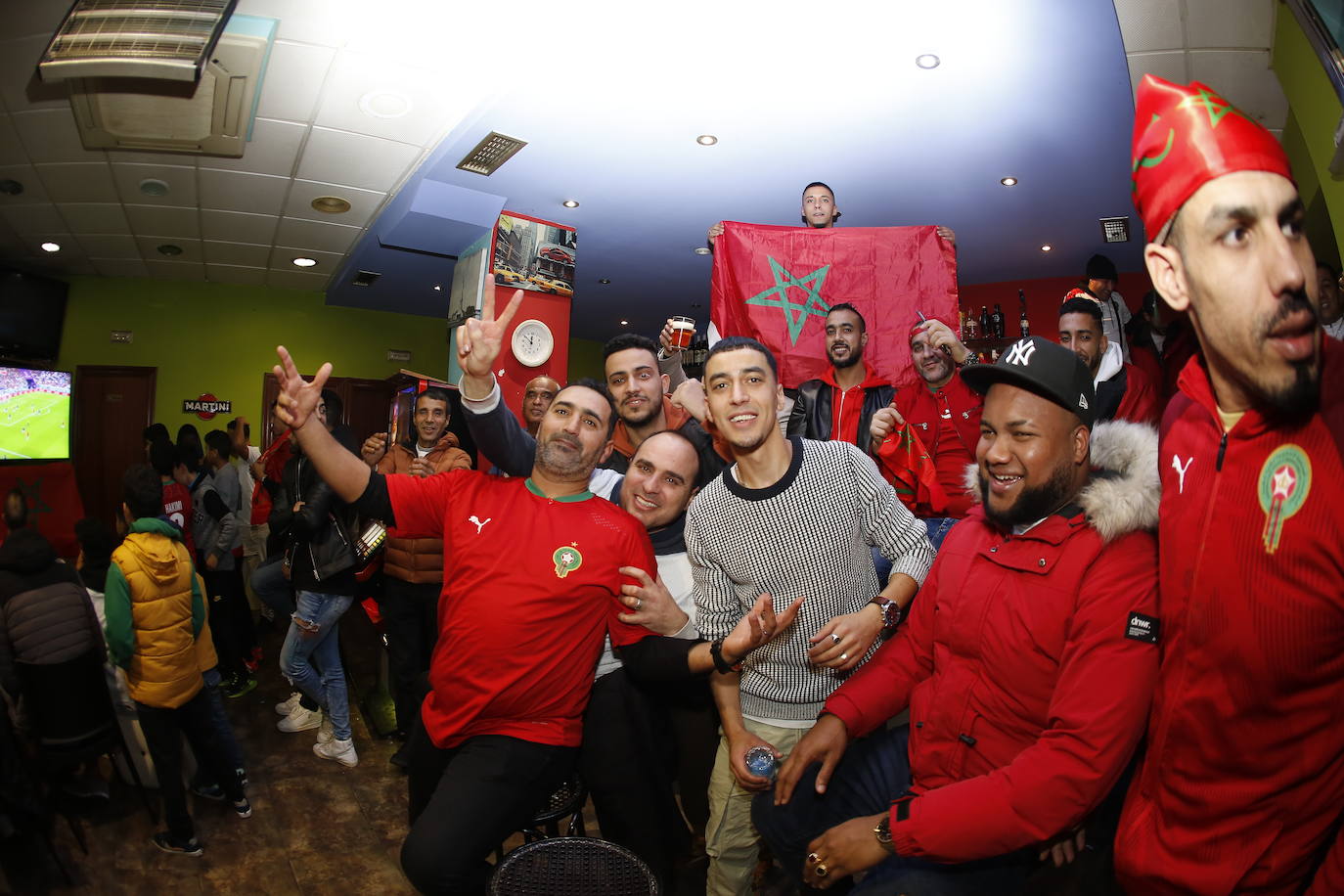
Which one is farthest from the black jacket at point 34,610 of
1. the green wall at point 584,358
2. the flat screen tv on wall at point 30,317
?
the green wall at point 584,358

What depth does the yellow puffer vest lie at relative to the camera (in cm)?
286

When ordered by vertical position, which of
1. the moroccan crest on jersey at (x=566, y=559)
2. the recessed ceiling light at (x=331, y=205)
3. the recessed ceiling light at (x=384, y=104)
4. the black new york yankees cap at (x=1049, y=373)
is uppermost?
the recessed ceiling light at (x=384, y=104)

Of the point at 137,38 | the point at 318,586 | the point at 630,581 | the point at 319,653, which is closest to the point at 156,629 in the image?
the point at 318,586

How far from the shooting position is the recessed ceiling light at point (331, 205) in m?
5.89

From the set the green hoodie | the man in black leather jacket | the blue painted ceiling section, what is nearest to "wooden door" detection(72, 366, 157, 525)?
the blue painted ceiling section

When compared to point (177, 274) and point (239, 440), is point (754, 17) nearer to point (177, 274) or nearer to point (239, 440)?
point (239, 440)

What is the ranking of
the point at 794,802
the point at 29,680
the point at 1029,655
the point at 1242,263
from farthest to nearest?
the point at 29,680 → the point at 794,802 → the point at 1029,655 → the point at 1242,263

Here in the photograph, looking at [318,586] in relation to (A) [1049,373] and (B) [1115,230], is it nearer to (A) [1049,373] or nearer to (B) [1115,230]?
(A) [1049,373]

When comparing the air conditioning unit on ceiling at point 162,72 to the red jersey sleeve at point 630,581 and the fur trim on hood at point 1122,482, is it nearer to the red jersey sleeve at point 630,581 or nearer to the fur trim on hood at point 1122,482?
the red jersey sleeve at point 630,581

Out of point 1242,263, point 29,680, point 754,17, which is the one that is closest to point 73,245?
point 29,680

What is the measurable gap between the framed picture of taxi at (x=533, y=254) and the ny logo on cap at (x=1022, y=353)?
5146 mm

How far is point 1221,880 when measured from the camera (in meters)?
1.11

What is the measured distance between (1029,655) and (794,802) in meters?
0.73

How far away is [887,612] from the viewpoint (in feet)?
6.08
